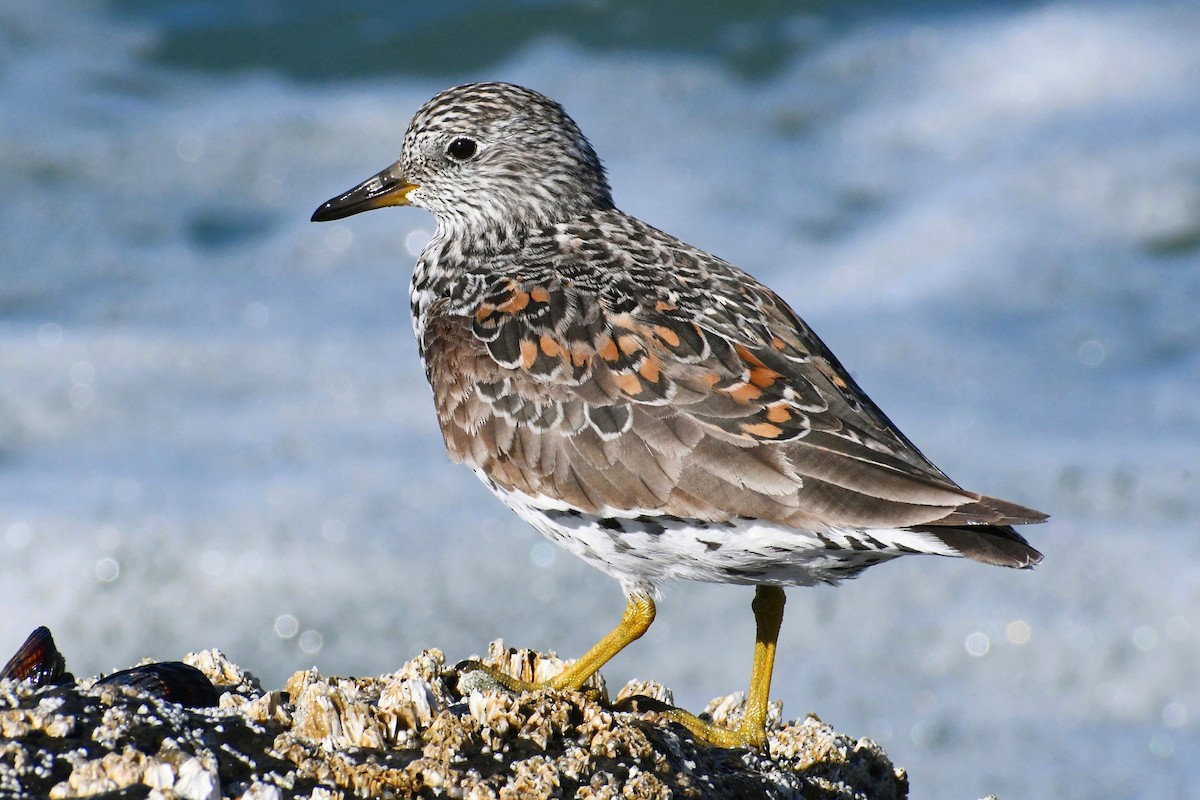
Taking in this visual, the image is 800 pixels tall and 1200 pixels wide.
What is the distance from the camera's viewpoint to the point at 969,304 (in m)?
15.4

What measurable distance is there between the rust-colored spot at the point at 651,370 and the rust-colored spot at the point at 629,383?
0.12ft

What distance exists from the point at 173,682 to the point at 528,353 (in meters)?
1.99

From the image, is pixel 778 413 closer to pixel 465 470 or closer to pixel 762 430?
pixel 762 430

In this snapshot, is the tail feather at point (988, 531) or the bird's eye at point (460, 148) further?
the bird's eye at point (460, 148)

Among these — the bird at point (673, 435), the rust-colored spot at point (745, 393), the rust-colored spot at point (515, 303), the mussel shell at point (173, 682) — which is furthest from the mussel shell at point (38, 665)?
the rust-colored spot at point (745, 393)

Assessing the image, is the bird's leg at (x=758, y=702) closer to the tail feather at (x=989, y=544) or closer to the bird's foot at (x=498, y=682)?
the bird's foot at (x=498, y=682)

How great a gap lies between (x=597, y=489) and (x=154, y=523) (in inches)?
320

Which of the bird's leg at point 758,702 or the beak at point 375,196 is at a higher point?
the beak at point 375,196

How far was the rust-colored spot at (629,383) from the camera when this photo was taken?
5.50 metres

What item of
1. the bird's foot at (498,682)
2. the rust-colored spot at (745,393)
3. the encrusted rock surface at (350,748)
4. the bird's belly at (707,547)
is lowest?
the encrusted rock surface at (350,748)

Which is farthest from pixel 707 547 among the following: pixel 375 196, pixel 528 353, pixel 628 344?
pixel 375 196

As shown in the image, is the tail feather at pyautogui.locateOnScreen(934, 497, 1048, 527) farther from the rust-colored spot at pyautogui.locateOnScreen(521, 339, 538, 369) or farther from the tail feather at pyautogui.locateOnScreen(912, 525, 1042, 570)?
the rust-colored spot at pyautogui.locateOnScreen(521, 339, 538, 369)

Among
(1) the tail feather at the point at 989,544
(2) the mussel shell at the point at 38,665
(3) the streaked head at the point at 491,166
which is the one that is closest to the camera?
(1) the tail feather at the point at 989,544

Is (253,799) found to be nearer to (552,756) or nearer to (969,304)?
(552,756)
